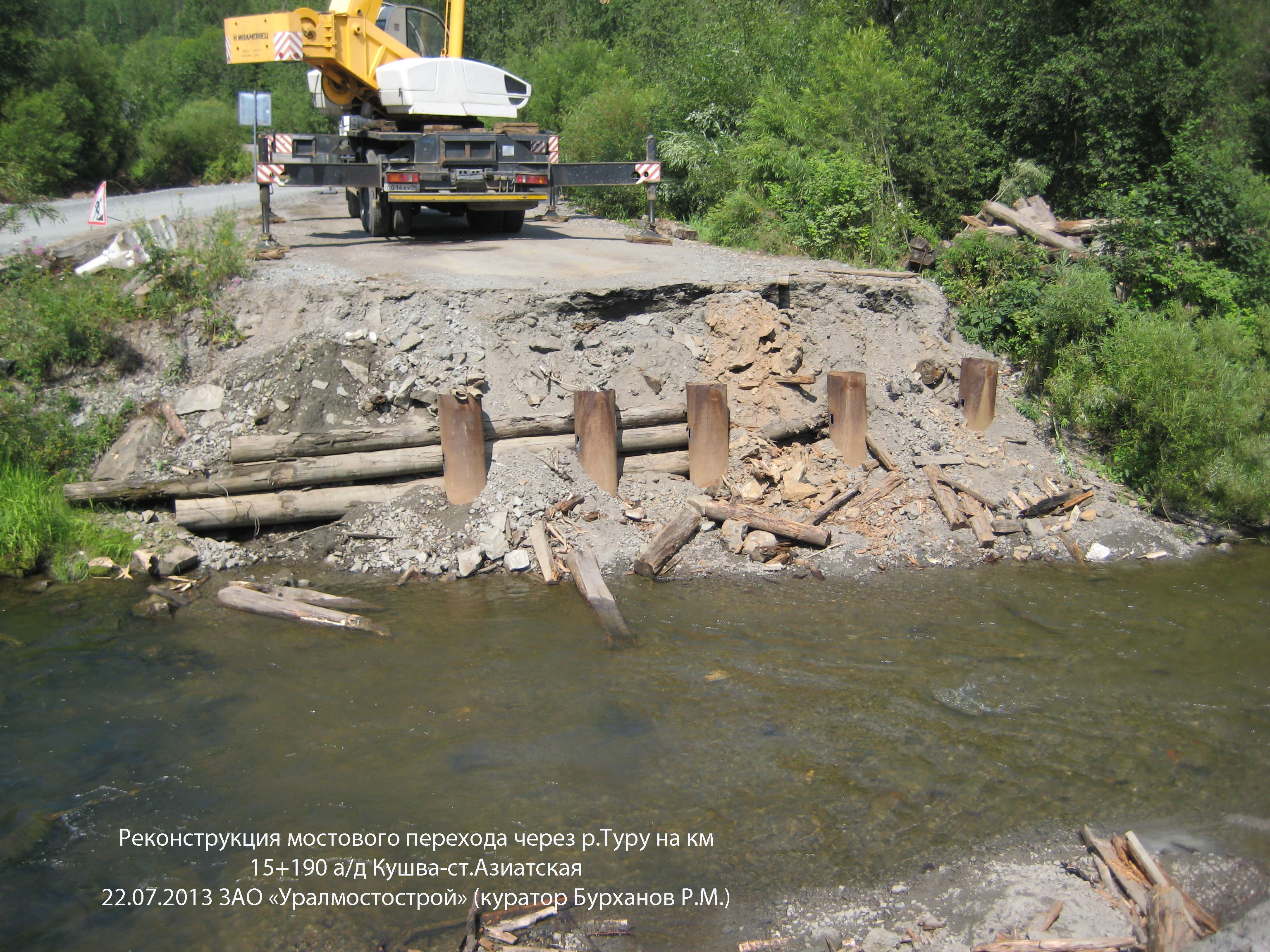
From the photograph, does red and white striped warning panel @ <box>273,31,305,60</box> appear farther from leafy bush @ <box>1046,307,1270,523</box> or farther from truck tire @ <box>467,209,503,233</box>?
leafy bush @ <box>1046,307,1270,523</box>

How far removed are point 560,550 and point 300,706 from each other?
2.80 m

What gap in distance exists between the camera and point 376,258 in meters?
11.5

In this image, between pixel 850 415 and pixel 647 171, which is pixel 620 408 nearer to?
pixel 850 415

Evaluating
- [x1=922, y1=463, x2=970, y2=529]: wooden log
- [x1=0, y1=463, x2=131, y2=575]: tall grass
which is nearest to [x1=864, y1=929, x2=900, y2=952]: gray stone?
[x1=922, y1=463, x2=970, y2=529]: wooden log

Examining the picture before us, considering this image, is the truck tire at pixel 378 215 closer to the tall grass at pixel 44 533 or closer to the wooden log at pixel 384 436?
the wooden log at pixel 384 436

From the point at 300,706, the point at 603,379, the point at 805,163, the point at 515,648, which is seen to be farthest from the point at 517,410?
the point at 805,163

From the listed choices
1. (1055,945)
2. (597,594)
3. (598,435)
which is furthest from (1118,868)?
(598,435)

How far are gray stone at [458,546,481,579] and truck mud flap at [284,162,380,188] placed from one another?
618 centimetres

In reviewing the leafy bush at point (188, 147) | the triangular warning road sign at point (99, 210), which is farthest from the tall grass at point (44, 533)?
the leafy bush at point (188, 147)

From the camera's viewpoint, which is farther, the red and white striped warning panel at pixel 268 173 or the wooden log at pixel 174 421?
the red and white striped warning panel at pixel 268 173

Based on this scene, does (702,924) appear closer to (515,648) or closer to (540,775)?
(540,775)

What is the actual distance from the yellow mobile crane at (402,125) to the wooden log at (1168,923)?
11.1 meters

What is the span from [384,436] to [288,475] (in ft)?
2.93

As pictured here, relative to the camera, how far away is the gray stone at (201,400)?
8.89 m
